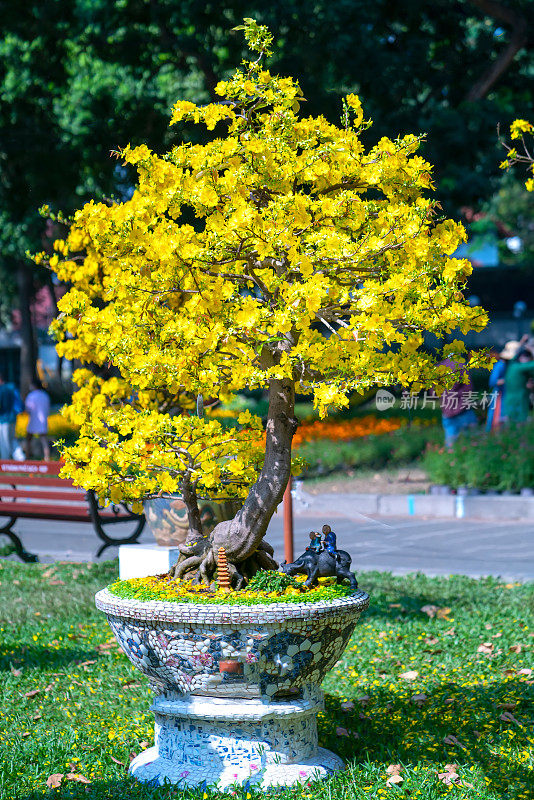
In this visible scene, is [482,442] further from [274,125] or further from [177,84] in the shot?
[177,84]

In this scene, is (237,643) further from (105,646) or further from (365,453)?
(365,453)

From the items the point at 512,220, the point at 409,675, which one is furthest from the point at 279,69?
the point at 512,220

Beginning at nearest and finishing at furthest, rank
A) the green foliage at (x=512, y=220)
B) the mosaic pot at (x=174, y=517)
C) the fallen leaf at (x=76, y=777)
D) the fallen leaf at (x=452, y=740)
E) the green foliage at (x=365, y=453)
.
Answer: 1. the fallen leaf at (x=76, y=777)
2. the fallen leaf at (x=452, y=740)
3. the mosaic pot at (x=174, y=517)
4. the green foliage at (x=365, y=453)
5. the green foliage at (x=512, y=220)

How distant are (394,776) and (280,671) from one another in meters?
0.73

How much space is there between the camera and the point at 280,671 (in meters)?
4.06

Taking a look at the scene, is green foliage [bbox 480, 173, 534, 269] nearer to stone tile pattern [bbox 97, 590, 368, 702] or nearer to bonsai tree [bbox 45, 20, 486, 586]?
bonsai tree [bbox 45, 20, 486, 586]

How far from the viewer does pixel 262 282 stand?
450 centimetres

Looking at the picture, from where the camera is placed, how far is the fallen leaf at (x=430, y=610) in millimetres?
7250

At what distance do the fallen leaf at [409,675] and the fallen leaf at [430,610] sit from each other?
134 centimetres


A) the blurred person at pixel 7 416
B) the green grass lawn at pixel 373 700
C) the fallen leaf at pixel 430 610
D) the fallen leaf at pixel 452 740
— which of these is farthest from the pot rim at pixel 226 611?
the blurred person at pixel 7 416

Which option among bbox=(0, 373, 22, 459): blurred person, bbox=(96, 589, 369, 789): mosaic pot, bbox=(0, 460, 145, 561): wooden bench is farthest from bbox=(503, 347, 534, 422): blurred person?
bbox=(96, 589, 369, 789): mosaic pot

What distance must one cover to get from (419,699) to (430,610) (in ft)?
6.67

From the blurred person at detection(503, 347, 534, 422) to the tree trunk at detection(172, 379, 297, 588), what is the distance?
10890 mm

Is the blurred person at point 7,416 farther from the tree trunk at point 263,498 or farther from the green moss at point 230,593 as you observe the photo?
the tree trunk at point 263,498
